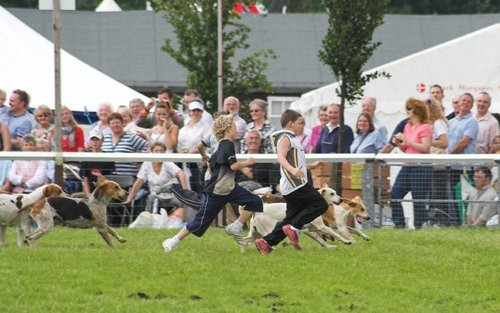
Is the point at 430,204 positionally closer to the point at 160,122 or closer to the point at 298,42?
the point at 160,122

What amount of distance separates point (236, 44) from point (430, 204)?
12424mm

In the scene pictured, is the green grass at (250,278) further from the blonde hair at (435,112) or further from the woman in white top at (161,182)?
the blonde hair at (435,112)

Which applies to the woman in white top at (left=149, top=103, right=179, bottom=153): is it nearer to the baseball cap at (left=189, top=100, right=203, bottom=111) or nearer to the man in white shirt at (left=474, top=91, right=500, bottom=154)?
the baseball cap at (left=189, top=100, right=203, bottom=111)

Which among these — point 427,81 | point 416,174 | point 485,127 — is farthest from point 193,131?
point 427,81

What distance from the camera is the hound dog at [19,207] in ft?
51.9

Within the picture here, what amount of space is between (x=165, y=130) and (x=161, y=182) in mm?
1615

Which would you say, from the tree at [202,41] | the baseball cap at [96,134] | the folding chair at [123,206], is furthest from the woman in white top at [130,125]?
the tree at [202,41]

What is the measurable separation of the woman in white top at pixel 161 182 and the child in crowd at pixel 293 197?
4.20 meters

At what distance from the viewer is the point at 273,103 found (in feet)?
135

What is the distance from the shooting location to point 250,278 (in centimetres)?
1343

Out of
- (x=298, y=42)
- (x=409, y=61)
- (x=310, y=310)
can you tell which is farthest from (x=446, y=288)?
(x=298, y=42)

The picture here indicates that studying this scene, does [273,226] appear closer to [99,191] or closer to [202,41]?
[99,191]

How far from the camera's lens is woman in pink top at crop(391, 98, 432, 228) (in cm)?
1928

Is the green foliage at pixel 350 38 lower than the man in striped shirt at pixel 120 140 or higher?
higher
